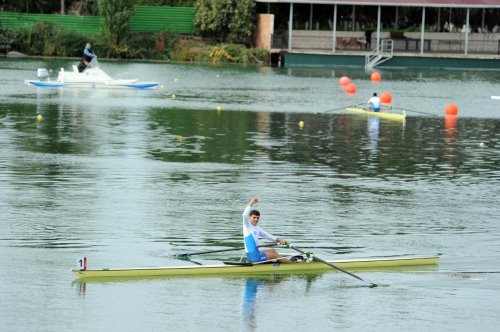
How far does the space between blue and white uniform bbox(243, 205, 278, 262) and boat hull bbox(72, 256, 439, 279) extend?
0.17 meters

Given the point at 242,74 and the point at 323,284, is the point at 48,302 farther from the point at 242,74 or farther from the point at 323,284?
the point at 242,74

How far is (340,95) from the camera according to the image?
5544 cm

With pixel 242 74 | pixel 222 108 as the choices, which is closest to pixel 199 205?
pixel 222 108

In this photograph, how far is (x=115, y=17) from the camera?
244ft

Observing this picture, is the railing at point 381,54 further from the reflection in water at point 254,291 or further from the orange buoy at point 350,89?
the reflection in water at point 254,291

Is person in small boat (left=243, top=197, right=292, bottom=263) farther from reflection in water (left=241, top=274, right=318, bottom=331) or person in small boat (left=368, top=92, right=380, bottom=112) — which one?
person in small boat (left=368, top=92, right=380, bottom=112)

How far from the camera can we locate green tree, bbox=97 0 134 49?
244 ft

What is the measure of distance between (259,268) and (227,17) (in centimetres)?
5714

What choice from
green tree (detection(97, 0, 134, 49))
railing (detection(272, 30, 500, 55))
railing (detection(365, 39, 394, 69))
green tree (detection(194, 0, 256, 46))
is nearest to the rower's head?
railing (detection(365, 39, 394, 69))

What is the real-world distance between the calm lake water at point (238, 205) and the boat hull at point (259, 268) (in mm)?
163

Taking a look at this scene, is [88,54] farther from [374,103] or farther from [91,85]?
[374,103]

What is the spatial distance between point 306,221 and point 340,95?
30.8 meters

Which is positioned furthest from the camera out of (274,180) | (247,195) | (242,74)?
(242,74)

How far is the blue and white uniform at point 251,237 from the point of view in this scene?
20125 millimetres
